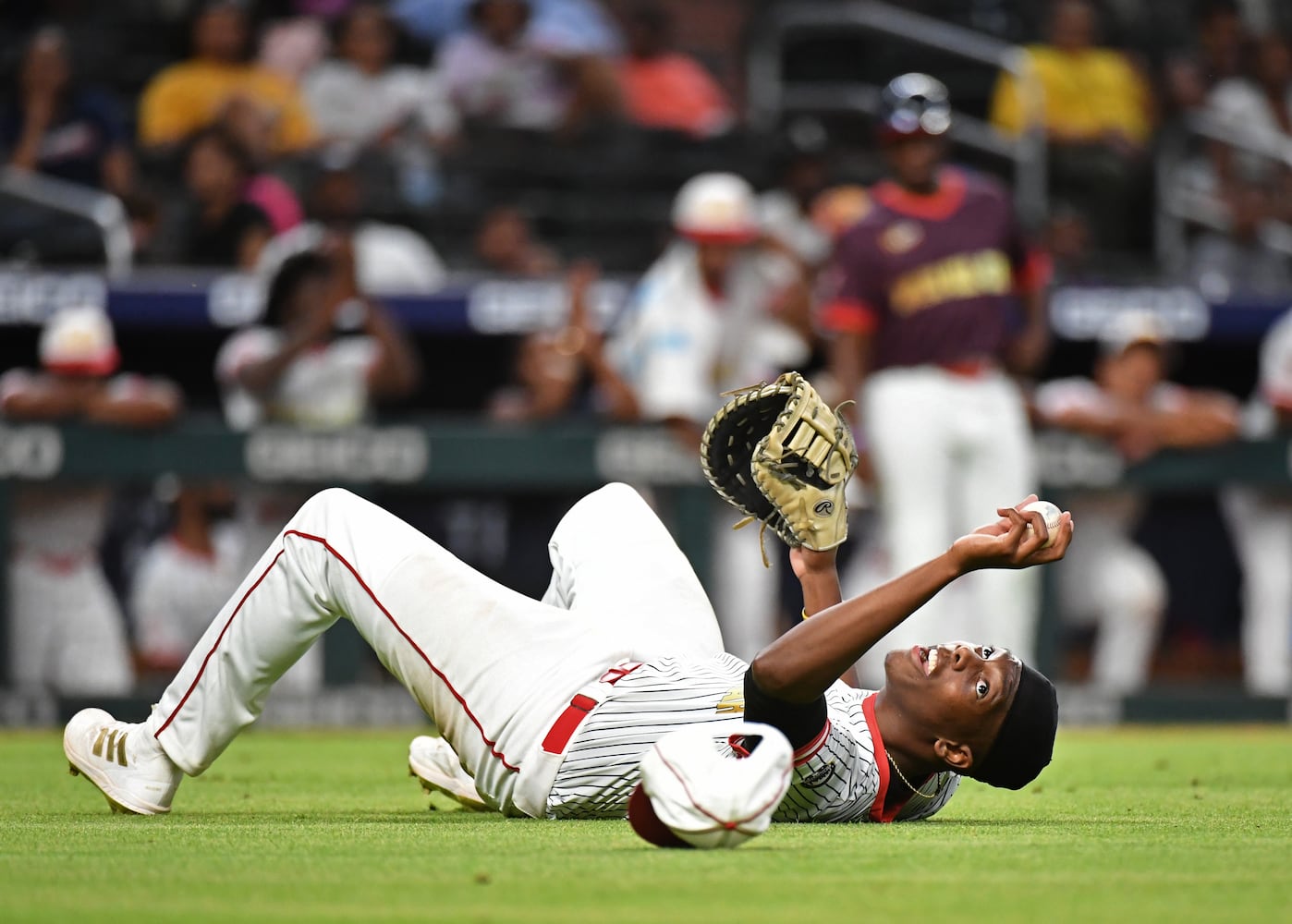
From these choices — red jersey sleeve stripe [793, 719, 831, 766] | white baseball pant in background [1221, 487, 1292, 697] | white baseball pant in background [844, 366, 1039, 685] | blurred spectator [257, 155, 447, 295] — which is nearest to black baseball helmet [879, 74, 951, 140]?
white baseball pant in background [844, 366, 1039, 685]

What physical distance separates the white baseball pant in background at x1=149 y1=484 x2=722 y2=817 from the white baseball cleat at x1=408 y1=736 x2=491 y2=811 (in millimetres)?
413

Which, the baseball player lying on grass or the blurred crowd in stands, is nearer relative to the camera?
the baseball player lying on grass

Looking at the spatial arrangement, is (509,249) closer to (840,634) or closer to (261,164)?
(261,164)

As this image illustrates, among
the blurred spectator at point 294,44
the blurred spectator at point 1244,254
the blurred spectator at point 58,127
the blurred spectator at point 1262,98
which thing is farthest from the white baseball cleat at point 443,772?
the blurred spectator at point 1262,98

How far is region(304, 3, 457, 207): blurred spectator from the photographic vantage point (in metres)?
11.6

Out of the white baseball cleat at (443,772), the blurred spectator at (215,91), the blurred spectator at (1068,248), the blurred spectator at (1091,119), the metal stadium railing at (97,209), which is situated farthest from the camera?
the blurred spectator at (1091,119)

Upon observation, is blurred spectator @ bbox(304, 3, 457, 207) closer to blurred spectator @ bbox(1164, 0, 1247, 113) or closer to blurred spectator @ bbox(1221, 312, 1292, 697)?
blurred spectator @ bbox(1164, 0, 1247, 113)

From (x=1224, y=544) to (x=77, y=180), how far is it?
682 centimetres

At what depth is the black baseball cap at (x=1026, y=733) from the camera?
171 inches

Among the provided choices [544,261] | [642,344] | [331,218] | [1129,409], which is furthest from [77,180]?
[1129,409]

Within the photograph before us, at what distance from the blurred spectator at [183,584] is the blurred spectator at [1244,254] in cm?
581

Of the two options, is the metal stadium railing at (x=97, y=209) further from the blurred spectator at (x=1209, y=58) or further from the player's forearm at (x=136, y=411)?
the blurred spectator at (x=1209, y=58)

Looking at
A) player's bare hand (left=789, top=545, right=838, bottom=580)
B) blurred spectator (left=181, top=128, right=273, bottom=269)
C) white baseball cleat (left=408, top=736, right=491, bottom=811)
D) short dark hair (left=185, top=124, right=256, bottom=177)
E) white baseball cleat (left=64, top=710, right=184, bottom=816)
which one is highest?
player's bare hand (left=789, top=545, right=838, bottom=580)

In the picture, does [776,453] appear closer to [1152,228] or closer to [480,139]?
[480,139]
